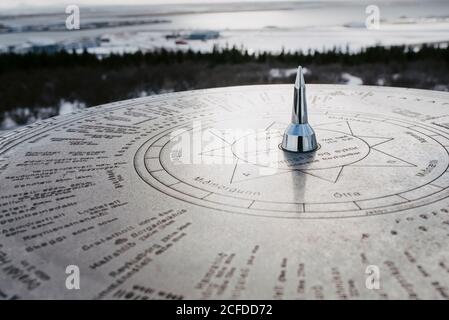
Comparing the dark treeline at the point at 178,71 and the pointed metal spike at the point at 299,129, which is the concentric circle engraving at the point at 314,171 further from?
the dark treeline at the point at 178,71

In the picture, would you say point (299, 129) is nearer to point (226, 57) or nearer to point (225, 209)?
Result: point (225, 209)

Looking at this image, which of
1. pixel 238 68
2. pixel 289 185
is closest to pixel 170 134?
pixel 289 185

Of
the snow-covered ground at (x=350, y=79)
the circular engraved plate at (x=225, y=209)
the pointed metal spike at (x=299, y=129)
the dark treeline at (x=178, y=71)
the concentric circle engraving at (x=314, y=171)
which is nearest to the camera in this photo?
the circular engraved plate at (x=225, y=209)

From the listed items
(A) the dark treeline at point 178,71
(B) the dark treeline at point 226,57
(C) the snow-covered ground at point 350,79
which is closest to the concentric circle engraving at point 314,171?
(C) the snow-covered ground at point 350,79

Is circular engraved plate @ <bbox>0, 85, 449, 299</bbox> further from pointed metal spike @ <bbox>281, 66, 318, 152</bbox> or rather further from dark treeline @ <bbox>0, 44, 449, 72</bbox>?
dark treeline @ <bbox>0, 44, 449, 72</bbox>
